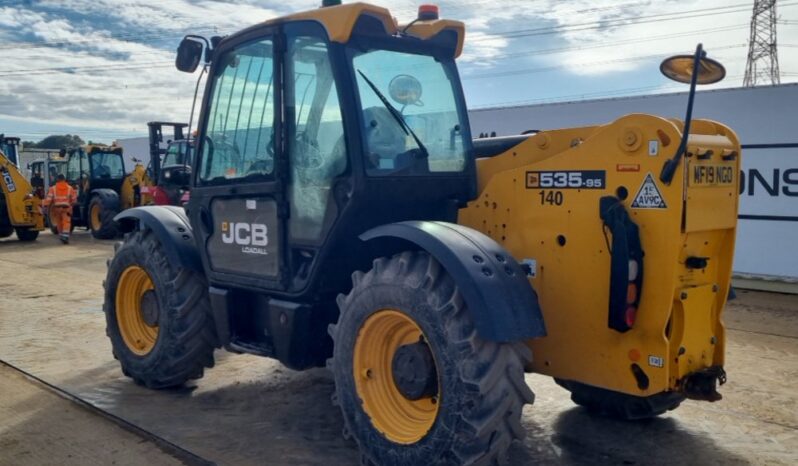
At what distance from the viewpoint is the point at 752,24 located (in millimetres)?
27969

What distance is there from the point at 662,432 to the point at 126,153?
98.2ft

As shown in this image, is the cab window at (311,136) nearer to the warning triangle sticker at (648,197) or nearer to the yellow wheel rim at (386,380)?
the yellow wheel rim at (386,380)

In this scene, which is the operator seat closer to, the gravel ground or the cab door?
the cab door

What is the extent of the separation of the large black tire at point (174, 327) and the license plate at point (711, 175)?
3364mm

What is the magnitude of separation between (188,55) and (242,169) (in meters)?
0.90

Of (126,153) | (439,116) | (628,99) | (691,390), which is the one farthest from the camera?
(126,153)

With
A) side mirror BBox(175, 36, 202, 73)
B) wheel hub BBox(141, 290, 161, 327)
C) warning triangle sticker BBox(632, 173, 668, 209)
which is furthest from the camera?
wheel hub BBox(141, 290, 161, 327)

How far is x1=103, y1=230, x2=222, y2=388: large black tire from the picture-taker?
5.21 metres

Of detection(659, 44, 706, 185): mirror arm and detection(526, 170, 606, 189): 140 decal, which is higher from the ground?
detection(659, 44, 706, 185): mirror arm

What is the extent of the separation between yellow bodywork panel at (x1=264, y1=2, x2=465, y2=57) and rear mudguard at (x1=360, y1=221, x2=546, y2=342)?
1196 millimetres

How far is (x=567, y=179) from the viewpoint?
3891 millimetres

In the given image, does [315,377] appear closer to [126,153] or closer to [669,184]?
[669,184]

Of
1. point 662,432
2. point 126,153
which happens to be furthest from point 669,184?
point 126,153

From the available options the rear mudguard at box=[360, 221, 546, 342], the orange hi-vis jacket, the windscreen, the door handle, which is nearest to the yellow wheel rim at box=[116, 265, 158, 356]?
the door handle
